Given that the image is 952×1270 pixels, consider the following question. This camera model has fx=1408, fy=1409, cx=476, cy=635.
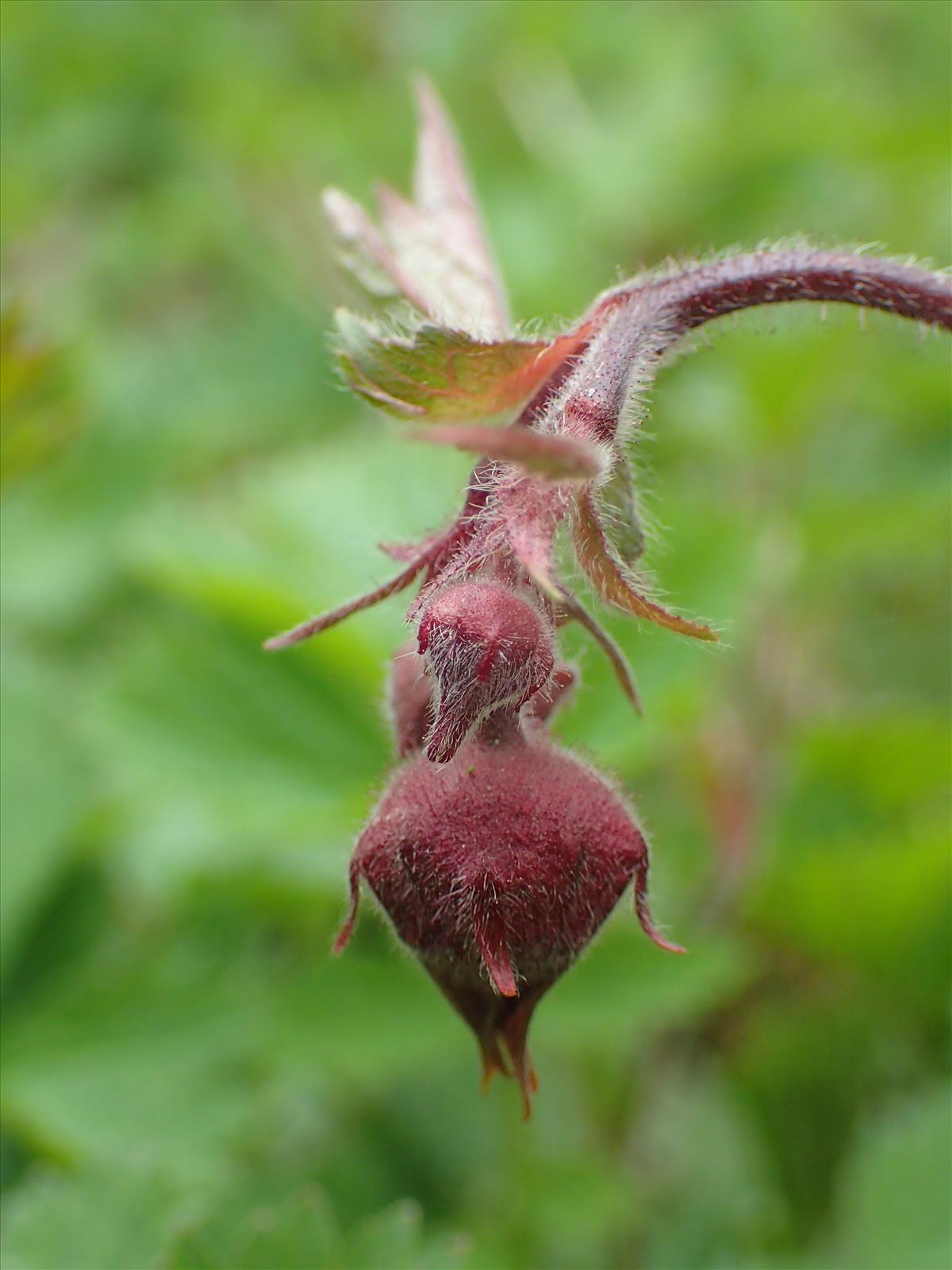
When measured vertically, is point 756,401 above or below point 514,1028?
below

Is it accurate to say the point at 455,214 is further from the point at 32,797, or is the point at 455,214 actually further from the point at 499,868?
the point at 32,797

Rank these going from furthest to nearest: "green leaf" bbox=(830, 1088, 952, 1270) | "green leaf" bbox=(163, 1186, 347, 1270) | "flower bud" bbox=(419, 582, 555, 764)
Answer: "green leaf" bbox=(830, 1088, 952, 1270) < "green leaf" bbox=(163, 1186, 347, 1270) < "flower bud" bbox=(419, 582, 555, 764)

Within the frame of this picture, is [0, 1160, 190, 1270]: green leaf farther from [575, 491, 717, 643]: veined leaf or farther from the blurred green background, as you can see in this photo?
[575, 491, 717, 643]: veined leaf

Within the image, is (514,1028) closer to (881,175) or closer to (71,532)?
(71,532)

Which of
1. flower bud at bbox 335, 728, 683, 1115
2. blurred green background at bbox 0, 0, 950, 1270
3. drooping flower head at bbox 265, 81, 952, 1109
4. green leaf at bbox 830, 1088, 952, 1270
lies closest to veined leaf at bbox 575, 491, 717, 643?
drooping flower head at bbox 265, 81, 952, 1109

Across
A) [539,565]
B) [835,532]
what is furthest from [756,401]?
[539,565]

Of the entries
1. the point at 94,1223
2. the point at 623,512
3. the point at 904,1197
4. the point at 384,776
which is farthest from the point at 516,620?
the point at 904,1197
